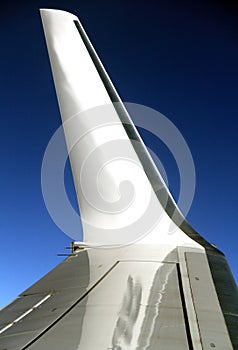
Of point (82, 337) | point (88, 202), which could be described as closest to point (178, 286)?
point (82, 337)

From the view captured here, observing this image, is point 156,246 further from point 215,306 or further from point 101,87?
point 101,87

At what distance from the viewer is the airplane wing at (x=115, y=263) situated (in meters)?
1.61

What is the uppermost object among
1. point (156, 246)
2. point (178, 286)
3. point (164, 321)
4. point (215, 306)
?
point (156, 246)

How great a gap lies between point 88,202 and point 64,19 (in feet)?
10.3

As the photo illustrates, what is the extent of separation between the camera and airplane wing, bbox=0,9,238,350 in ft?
5.30

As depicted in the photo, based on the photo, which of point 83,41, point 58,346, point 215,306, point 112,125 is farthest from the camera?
point 83,41

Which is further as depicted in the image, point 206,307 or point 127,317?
point 206,307

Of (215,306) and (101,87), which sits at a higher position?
(101,87)

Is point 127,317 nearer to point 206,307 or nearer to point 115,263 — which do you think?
point 206,307

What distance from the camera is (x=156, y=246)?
2.77 metres

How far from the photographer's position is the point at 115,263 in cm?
247

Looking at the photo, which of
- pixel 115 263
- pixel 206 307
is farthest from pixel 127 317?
pixel 115 263

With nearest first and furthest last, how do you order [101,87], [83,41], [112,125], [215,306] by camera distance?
[215,306] → [112,125] → [101,87] → [83,41]

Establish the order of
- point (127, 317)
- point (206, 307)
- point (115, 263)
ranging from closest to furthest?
point (127, 317) → point (206, 307) → point (115, 263)
